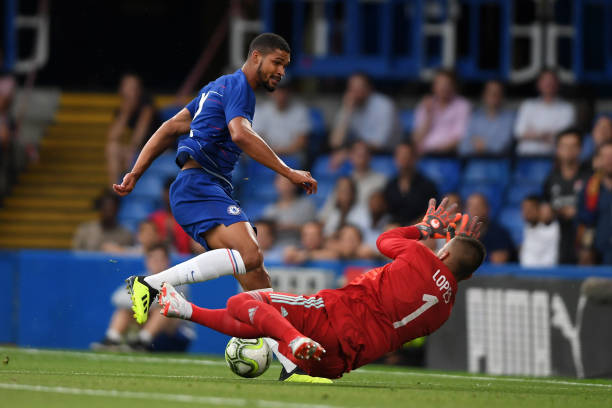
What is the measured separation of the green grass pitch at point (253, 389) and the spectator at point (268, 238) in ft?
→ 11.0

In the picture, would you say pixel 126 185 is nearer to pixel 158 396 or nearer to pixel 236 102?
pixel 236 102

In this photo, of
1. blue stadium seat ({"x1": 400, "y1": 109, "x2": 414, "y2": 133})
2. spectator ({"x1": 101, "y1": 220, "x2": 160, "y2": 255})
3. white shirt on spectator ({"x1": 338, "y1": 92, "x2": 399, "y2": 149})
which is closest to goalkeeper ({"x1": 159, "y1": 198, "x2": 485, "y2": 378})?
spectator ({"x1": 101, "y1": 220, "x2": 160, "y2": 255})

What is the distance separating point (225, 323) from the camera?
26.6 feet

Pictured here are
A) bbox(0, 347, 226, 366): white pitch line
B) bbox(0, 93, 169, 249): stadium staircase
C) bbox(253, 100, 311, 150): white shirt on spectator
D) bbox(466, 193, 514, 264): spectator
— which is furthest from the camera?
bbox(0, 93, 169, 249): stadium staircase

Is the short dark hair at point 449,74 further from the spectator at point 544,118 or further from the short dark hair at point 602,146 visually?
the short dark hair at point 602,146

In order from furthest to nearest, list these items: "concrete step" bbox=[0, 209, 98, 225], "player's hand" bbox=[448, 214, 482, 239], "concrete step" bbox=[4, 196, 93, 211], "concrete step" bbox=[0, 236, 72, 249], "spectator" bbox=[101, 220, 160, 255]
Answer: "concrete step" bbox=[4, 196, 93, 211]
"concrete step" bbox=[0, 209, 98, 225]
"concrete step" bbox=[0, 236, 72, 249]
"spectator" bbox=[101, 220, 160, 255]
"player's hand" bbox=[448, 214, 482, 239]

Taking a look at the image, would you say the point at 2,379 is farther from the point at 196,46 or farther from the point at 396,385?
the point at 196,46

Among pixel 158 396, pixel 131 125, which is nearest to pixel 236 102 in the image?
pixel 158 396

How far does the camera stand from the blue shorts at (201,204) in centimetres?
885

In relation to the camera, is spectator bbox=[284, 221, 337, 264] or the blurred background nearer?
the blurred background

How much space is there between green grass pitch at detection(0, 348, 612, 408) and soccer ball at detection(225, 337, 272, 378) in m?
0.09

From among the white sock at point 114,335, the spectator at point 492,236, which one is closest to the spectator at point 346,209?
the spectator at point 492,236

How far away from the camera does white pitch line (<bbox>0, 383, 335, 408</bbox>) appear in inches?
261

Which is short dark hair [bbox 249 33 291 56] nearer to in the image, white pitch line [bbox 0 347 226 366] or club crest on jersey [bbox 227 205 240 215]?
club crest on jersey [bbox 227 205 240 215]
